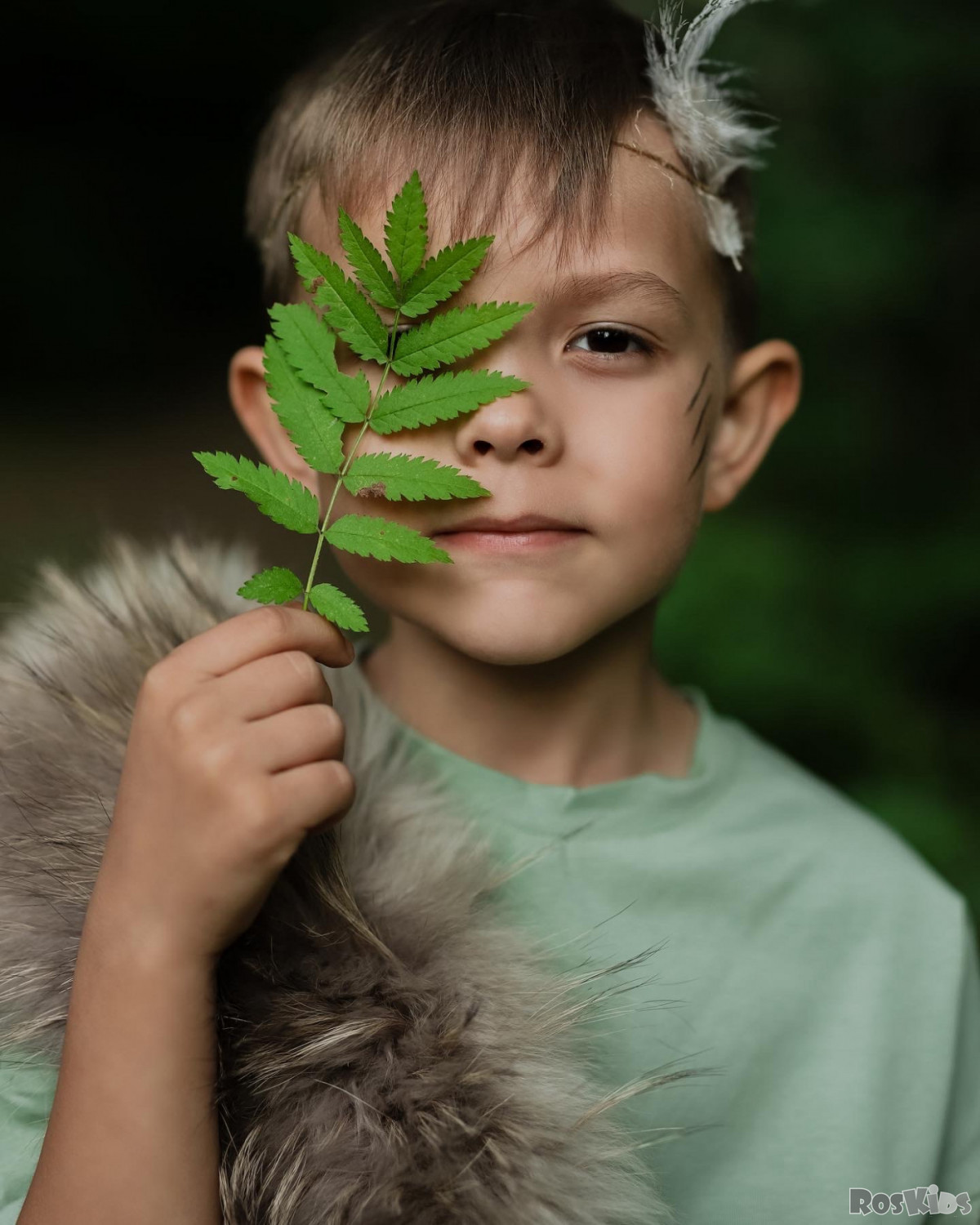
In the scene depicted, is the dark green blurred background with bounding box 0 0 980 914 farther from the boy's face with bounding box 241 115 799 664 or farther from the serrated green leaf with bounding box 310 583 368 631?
the serrated green leaf with bounding box 310 583 368 631

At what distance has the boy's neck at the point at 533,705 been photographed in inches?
64.4

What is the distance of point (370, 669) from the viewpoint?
180cm

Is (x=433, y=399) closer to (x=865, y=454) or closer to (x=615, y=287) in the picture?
(x=615, y=287)

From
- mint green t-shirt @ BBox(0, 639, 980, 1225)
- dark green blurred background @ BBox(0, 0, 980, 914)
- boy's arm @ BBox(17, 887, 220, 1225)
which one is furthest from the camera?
dark green blurred background @ BBox(0, 0, 980, 914)

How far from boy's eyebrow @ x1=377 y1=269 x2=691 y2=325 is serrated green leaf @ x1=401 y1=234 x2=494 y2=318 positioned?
81 mm

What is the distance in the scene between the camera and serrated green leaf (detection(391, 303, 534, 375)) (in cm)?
120

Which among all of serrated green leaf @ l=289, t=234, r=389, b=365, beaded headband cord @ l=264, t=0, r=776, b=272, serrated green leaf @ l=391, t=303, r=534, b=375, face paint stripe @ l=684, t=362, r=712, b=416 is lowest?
face paint stripe @ l=684, t=362, r=712, b=416

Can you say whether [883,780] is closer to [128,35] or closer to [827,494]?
[827,494]

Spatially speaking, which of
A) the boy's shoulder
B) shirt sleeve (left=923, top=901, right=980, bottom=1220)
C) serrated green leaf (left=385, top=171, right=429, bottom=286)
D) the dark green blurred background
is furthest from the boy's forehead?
the dark green blurred background

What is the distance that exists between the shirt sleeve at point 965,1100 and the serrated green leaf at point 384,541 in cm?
99

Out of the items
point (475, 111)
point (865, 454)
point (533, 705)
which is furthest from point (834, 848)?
point (865, 454)

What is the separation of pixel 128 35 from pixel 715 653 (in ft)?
18.6

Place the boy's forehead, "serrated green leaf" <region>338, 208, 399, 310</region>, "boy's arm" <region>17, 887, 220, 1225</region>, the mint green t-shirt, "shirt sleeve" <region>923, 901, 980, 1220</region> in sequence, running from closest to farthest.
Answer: "boy's arm" <region>17, 887, 220, 1225</region> → "serrated green leaf" <region>338, 208, 399, 310</region> → the boy's forehead → the mint green t-shirt → "shirt sleeve" <region>923, 901, 980, 1220</region>

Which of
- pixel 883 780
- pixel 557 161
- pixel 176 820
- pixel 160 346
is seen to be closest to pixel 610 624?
pixel 557 161
